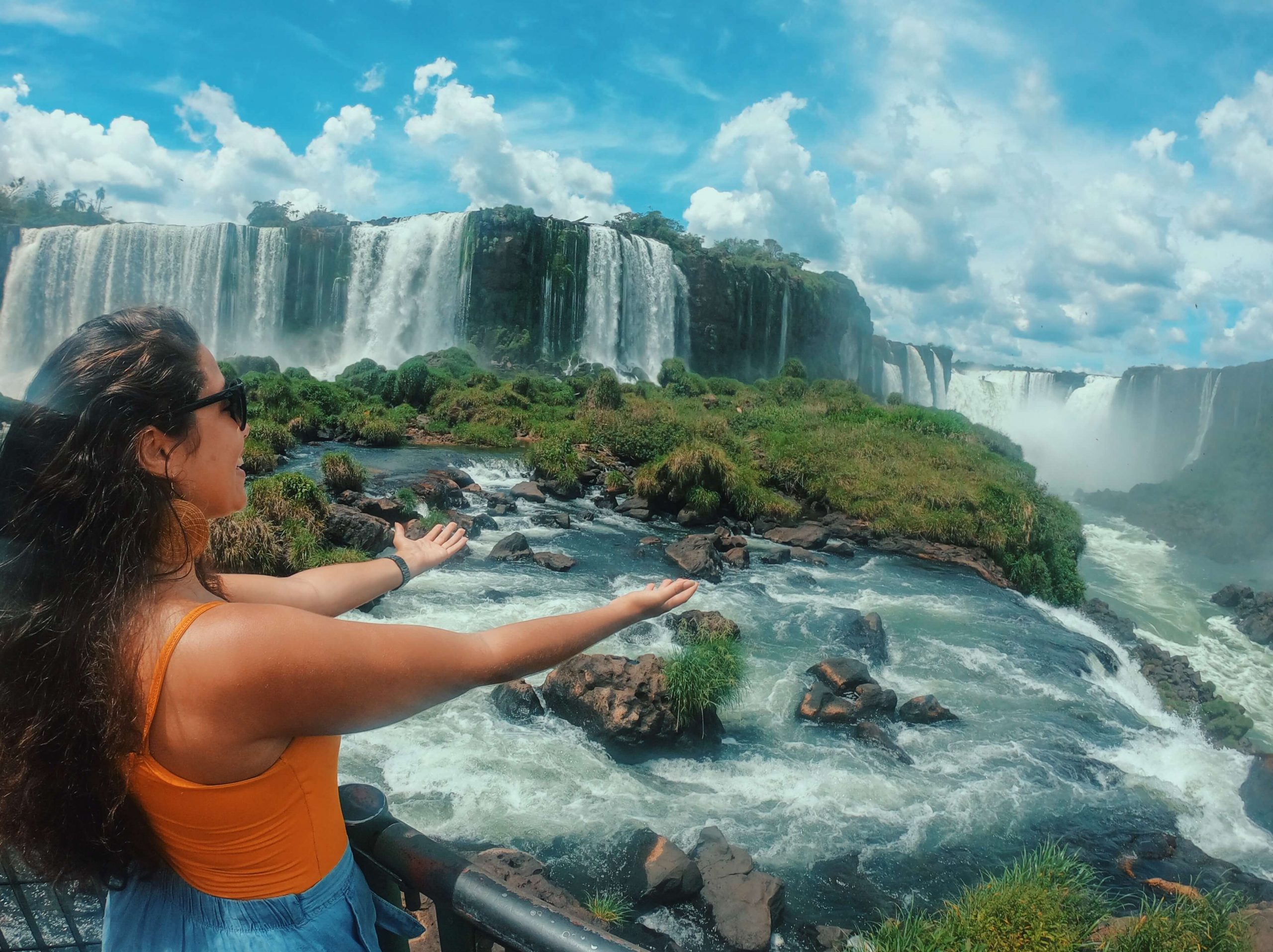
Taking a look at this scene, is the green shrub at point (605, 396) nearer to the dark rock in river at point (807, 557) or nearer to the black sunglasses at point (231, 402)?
the dark rock in river at point (807, 557)

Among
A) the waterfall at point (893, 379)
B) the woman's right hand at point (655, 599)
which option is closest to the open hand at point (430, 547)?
the woman's right hand at point (655, 599)

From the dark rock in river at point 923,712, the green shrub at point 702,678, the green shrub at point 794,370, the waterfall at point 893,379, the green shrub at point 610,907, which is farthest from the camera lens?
the waterfall at point 893,379

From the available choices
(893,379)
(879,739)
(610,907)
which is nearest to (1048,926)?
(610,907)

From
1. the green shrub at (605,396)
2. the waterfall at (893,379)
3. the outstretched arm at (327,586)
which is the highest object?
the waterfall at (893,379)

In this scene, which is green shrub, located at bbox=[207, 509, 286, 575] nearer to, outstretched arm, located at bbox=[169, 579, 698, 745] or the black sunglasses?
the black sunglasses

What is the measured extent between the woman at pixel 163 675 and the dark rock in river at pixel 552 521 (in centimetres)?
1486

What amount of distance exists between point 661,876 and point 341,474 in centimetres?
1179

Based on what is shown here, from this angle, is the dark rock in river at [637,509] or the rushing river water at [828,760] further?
the dark rock in river at [637,509]

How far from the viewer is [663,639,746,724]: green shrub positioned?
8312 millimetres

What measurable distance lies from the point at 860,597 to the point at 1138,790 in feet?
17.8

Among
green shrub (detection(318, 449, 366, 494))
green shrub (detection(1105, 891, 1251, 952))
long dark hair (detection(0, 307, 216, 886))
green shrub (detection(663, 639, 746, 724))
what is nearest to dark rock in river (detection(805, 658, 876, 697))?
green shrub (detection(663, 639, 746, 724))

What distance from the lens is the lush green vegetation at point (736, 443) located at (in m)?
18.4

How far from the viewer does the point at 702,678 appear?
28.0ft

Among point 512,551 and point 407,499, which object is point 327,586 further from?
point 407,499
